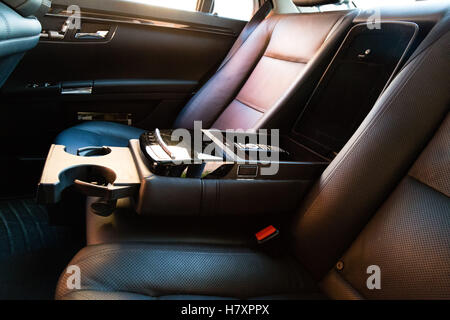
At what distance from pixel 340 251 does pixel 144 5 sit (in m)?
1.50

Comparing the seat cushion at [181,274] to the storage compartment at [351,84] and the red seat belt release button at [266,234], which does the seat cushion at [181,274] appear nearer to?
the red seat belt release button at [266,234]

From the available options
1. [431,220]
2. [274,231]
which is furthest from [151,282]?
[431,220]

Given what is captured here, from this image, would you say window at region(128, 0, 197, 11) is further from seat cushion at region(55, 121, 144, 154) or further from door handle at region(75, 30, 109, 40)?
seat cushion at region(55, 121, 144, 154)

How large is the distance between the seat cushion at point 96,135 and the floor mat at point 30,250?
381 mm

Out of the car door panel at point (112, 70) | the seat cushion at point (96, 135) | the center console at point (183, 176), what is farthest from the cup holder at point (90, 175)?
the car door panel at point (112, 70)

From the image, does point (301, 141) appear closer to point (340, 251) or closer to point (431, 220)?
point (340, 251)

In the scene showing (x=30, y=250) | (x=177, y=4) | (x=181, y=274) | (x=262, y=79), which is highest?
(x=177, y=4)

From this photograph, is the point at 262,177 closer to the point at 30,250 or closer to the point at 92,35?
the point at 30,250

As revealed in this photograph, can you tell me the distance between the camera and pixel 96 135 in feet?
5.25

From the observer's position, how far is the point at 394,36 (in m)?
1.17

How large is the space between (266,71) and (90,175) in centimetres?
94

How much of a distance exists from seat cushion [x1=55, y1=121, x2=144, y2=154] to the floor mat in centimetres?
38

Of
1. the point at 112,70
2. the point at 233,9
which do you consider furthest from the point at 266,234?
the point at 233,9

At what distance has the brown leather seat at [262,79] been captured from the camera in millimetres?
1366
